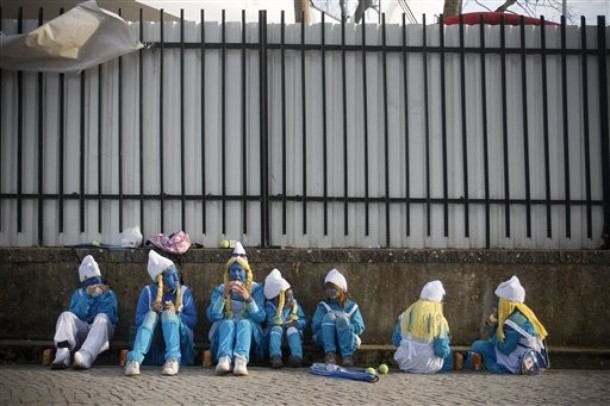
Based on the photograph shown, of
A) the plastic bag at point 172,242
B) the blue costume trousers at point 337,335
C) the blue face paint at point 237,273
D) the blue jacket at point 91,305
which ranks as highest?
the plastic bag at point 172,242

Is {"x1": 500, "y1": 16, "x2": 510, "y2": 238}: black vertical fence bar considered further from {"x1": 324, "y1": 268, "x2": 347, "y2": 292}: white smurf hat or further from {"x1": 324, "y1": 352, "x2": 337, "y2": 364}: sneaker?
{"x1": 324, "y1": 352, "x2": 337, "y2": 364}: sneaker

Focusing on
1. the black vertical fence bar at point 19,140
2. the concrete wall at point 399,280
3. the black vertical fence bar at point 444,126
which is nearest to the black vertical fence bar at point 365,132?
the concrete wall at point 399,280

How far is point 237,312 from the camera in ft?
27.2

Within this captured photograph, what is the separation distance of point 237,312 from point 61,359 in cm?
176

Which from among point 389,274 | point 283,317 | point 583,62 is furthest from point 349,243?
point 583,62

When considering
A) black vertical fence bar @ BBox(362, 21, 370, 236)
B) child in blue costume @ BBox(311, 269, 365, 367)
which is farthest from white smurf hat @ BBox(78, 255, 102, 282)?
black vertical fence bar @ BBox(362, 21, 370, 236)

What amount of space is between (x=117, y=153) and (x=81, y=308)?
1832 millimetres

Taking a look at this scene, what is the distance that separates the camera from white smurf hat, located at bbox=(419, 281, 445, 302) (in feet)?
27.0

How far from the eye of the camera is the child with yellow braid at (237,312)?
26.0 ft

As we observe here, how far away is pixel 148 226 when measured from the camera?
29.8 feet

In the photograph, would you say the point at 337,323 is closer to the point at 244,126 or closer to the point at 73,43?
the point at 244,126

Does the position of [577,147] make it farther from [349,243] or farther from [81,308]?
[81,308]

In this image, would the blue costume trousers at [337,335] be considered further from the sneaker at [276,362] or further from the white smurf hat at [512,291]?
the white smurf hat at [512,291]

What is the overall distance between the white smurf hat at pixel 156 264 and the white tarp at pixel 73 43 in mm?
2331
